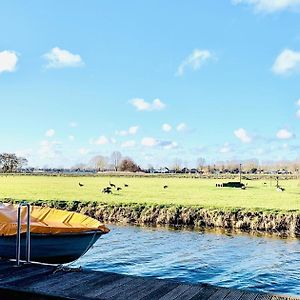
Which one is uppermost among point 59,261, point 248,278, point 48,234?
point 48,234

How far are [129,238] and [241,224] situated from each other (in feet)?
24.0

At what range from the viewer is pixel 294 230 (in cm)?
2450

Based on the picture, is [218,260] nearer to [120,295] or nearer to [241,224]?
[241,224]

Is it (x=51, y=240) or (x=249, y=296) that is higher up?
(x=51, y=240)

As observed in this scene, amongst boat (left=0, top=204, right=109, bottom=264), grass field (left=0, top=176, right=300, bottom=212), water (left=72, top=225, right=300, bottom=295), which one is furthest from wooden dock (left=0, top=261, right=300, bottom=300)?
grass field (left=0, top=176, right=300, bottom=212)

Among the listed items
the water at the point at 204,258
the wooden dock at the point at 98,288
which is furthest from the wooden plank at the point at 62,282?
the water at the point at 204,258

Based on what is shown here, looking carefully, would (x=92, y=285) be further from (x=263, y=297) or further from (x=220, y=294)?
(x=263, y=297)

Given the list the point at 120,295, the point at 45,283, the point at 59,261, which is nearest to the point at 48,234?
the point at 59,261

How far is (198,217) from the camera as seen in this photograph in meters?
27.3

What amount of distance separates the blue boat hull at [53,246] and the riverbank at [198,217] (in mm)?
14834

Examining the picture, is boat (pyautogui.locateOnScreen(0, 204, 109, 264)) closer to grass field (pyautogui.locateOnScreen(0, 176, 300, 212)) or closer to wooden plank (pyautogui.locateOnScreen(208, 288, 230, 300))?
wooden plank (pyautogui.locateOnScreen(208, 288, 230, 300))

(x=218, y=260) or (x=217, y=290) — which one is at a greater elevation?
(x=217, y=290)

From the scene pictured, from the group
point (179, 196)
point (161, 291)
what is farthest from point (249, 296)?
point (179, 196)

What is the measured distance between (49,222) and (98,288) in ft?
18.3
